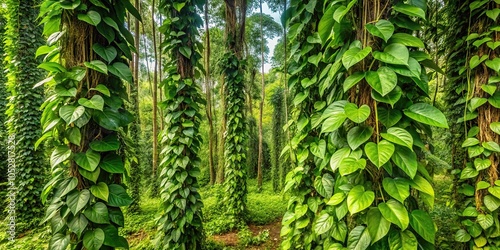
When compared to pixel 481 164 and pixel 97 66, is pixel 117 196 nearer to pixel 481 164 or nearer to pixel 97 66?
pixel 97 66

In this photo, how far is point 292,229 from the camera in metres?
1.73

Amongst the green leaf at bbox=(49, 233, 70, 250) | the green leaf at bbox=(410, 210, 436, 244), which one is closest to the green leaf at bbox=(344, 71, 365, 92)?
the green leaf at bbox=(410, 210, 436, 244)

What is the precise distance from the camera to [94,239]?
92cm

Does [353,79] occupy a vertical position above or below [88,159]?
above

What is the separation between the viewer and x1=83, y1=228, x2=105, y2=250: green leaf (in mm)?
906

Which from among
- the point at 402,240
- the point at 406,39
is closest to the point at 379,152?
the point at 402,240

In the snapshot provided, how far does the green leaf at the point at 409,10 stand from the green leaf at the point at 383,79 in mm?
196

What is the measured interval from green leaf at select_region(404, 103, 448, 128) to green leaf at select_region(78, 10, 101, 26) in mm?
1310

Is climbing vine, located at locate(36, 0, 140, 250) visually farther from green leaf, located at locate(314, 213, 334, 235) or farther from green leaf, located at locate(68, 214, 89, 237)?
green leaf, located at locate(314, 213, 334, 235)

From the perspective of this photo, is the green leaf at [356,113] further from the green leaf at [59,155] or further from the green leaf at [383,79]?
the green leaf at [59,155]

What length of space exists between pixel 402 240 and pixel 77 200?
1.27m

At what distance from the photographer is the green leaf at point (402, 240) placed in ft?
2.31

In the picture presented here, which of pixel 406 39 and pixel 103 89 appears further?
pixel 103 89

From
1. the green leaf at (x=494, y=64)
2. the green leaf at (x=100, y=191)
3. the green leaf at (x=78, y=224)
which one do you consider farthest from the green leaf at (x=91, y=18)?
the green leaf at (x=494, y=64)
